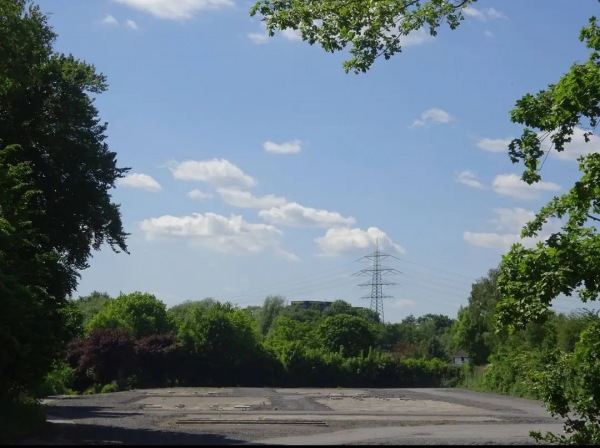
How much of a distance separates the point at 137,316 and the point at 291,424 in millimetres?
53090

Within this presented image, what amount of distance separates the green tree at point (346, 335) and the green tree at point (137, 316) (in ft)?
65.1

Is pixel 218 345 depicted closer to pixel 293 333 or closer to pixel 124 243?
pixel 293 333

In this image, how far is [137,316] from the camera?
79500mm

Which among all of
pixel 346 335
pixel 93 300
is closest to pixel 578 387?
pixel 346 335

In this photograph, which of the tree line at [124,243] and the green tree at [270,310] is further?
the green tree at [270,310]

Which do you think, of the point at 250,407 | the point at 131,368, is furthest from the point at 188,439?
the point at 131,368

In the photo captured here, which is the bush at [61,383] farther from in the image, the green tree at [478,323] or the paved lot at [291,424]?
the green tree at [478,323]

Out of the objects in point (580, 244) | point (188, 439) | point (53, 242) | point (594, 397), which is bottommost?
point (188, 439)

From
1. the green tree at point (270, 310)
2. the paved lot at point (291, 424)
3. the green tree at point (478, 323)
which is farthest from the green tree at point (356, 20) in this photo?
the green tree at point (270, 310)

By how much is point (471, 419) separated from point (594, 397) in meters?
18.9

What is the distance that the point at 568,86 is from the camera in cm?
1438

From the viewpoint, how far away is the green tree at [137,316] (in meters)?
76.9

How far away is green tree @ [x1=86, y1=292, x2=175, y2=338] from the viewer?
76875 millimetres

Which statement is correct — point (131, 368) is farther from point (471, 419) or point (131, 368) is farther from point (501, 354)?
point (471, 419)
